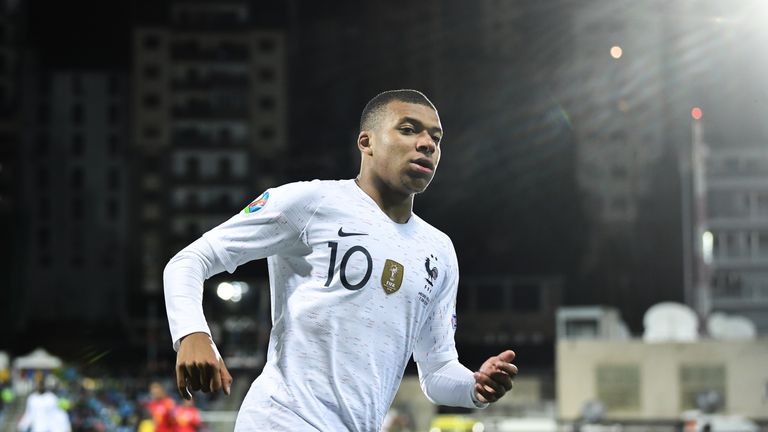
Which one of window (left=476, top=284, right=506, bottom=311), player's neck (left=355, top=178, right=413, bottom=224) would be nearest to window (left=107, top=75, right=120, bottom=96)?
window (left=476, top=284, right=506, bottom=311)

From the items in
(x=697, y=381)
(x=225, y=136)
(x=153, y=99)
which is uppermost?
(x=153, y=99)

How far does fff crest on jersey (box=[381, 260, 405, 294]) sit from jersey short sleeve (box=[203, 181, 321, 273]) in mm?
304

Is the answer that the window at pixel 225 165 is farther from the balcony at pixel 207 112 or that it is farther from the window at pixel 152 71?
the window at pixel 152 71

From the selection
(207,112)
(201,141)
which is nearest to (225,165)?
(201,141)

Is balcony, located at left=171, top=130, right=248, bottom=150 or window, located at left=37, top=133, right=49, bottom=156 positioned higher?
window, located at left=37, top=133, right=49, bottom=156

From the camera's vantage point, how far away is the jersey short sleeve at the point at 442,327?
166 inches

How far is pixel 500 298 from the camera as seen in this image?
8550cm

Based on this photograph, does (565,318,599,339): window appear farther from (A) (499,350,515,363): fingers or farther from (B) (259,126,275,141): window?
(A) (499,350,515,363): fingers

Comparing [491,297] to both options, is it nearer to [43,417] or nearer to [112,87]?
[112,87]

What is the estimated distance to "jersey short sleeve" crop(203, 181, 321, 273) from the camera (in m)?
3.75

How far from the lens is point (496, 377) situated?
12.9ft

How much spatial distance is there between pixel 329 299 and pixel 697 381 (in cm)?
4707

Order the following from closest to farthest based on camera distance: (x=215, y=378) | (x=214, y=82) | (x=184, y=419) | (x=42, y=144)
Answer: (x=215, y=378) → (x=184, y=419) → (x=214, y=82) → (x=42, y=144)

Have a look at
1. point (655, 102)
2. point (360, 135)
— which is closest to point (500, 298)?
point (655, 102)
